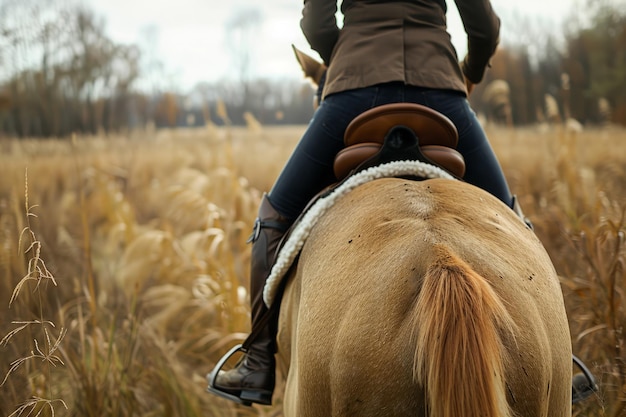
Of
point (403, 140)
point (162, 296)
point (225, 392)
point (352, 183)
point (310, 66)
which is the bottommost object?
point (162, 296)

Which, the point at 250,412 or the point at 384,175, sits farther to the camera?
the point at 250,412

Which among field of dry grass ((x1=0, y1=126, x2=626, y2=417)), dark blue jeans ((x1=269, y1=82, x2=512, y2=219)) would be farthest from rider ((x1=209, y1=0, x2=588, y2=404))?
field of dry grass ((x1=0, y1=126, x2=626, y2=417))

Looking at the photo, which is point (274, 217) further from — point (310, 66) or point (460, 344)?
point (460, 344)

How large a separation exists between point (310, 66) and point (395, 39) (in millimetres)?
719

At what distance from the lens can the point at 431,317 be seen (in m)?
1.12

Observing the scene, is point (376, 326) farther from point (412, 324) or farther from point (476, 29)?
point (476, 29)

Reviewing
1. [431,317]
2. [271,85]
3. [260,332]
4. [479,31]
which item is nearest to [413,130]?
[479,31]

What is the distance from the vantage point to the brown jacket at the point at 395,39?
1986 mm

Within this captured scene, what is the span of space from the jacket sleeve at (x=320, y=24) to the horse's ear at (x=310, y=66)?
39 cm

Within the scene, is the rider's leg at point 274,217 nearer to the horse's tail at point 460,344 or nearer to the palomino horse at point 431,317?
the palomino horse at point 431,317

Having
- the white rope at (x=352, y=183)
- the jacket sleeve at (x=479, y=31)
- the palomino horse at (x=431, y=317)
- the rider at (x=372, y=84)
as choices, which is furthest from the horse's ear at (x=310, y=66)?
the palomino horse at (x=431, y=317)

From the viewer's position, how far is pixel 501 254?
1346 mm

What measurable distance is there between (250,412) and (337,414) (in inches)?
82.6

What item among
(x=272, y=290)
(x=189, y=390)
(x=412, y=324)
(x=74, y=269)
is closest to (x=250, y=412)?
(x=189, y=390)
